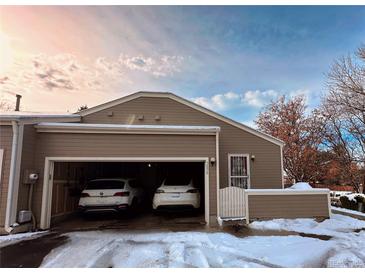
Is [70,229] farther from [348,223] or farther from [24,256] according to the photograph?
[348,223]

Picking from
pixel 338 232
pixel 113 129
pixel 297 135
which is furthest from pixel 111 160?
pixel 297 135

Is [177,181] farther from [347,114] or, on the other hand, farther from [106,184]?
[347,114]

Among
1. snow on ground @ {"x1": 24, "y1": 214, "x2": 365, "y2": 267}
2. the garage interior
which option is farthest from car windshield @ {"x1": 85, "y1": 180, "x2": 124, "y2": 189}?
snow on ground @ {"x1": 24, "y1": 214, "x2": 365, "y2": 267}

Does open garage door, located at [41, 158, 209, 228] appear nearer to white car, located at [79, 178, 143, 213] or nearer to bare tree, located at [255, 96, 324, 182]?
white car, located at [79, 178, 143, 213]

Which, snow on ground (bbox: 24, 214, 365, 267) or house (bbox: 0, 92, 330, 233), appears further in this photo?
house (bbox: 0, 92, 330, 233)

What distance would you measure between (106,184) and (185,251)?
4532mm

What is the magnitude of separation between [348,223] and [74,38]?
10677 millimetres

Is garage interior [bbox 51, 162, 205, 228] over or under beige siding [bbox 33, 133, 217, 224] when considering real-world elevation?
under

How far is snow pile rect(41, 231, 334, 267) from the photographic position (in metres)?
4.46

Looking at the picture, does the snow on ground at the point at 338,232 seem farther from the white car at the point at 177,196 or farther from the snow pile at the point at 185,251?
the white car at the point at 177,196

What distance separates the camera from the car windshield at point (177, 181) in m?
8.78

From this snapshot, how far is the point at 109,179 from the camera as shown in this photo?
889cm

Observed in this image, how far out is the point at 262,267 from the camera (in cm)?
423
